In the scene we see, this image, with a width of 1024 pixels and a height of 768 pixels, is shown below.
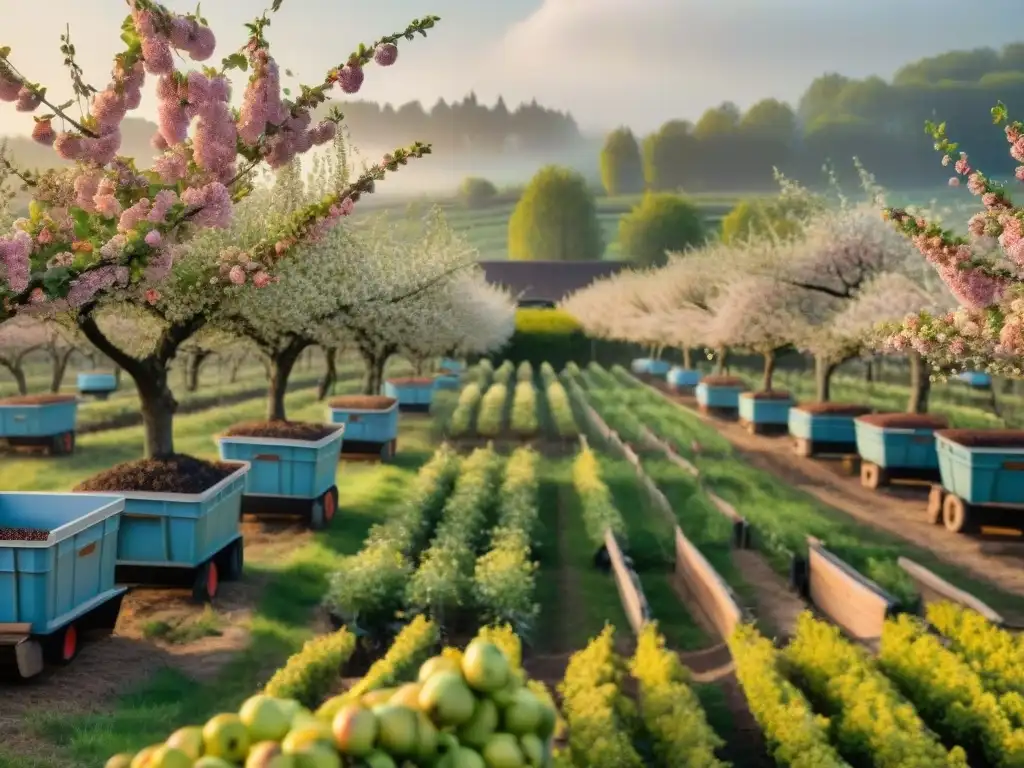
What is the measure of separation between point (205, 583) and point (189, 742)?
8068mm

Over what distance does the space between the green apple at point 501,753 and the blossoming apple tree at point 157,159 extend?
4037mm

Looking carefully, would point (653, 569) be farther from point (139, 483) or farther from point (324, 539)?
point (139, 483)

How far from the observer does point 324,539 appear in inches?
570

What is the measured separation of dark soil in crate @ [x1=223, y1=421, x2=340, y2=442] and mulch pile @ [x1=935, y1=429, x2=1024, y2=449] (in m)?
11.4

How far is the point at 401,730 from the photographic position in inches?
137

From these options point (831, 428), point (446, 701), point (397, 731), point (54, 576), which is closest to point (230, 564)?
point (54, 576)

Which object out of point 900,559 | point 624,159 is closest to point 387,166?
point 900,559

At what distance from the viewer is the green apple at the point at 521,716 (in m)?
3.94

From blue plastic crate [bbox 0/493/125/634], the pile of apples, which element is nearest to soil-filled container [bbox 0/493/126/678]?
blue plastic crate [bbox 0/493/125/634]

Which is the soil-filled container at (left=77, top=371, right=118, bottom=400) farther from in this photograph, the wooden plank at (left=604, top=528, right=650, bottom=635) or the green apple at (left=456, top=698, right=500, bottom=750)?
the green apple at (left=456, top=698, right=500, bottom=750)

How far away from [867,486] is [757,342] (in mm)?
10357

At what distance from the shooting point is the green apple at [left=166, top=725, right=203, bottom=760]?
11.3 feet

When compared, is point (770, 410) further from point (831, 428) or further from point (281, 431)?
point (281, 431)

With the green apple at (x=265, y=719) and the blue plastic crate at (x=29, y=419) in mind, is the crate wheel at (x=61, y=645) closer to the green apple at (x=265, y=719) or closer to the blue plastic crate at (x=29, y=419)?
the green apple at (x=265, y=719)
